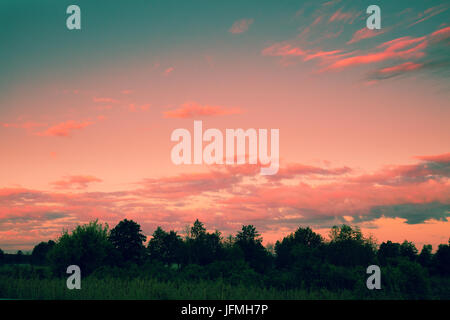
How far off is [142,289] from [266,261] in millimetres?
75466

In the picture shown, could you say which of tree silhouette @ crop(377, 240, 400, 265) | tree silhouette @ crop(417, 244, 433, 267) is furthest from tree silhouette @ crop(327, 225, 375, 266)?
tree silhouette @ crop(417, 244, 433, 267)

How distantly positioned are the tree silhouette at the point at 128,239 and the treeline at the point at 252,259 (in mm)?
110

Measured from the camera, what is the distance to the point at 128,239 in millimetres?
73438

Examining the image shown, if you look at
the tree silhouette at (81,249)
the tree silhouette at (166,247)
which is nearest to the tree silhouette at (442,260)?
the tree silhouette at (166,247)

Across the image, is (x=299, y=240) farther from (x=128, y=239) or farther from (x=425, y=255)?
(x=128, y=239)

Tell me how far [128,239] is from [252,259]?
3017cm

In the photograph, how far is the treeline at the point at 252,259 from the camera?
28.0 metres

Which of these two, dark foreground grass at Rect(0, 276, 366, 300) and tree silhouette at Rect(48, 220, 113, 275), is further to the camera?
tree silhouette at Rect(48, 220, 113, 275)

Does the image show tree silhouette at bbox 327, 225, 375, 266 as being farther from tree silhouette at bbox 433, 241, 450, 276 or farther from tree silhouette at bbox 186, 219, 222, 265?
tree silhouette at bbox 186, 219, 222, 265

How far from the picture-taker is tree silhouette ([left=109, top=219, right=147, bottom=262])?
72375mm

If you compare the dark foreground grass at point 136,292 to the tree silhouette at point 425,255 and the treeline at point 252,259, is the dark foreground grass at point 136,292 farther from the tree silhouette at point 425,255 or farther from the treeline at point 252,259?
the tree silhouette at point 425,255

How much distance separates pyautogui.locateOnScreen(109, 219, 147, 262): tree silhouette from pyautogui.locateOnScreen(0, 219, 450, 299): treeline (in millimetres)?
110

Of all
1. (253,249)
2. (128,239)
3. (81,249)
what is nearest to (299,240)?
(253,249)
